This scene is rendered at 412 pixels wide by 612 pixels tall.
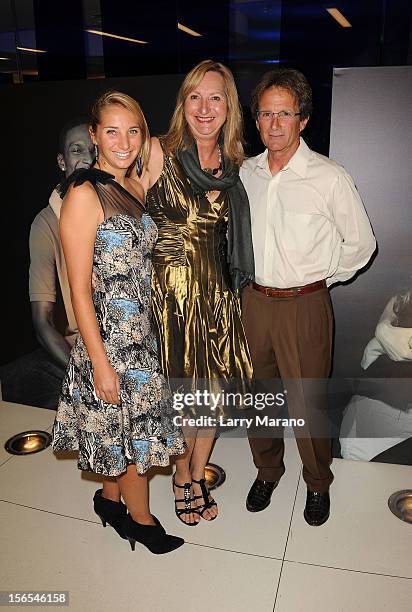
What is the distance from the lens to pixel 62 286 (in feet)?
10.0

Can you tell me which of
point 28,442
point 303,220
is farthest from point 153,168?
point 28,442

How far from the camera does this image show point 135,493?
87.2 inches

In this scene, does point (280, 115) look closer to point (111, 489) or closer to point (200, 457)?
point (200, 457)

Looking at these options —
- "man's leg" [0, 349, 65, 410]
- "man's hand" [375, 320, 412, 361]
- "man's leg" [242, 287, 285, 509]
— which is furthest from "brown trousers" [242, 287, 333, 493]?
"man's leg" [0, 349, 65, 410]

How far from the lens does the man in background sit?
2.85 m

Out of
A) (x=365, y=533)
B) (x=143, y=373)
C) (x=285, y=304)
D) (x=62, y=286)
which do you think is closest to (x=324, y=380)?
(x=285, y=304)

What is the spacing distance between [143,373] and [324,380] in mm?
822

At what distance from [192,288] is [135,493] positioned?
2.69 ft

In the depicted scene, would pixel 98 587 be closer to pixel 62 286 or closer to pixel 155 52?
pixel 62 286

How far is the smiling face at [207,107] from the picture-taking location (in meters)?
2.11

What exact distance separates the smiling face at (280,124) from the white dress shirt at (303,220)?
0.06m

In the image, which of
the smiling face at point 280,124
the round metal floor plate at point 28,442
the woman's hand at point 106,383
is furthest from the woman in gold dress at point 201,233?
the round metal floor plate at point 28,442

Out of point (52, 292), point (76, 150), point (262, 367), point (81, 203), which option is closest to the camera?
point (81, 203)

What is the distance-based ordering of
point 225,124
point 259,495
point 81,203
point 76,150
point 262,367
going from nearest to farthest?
1. point 81,203
2. point 225,124
3. point 262,367
4. point 259,495
5. point 76,150
